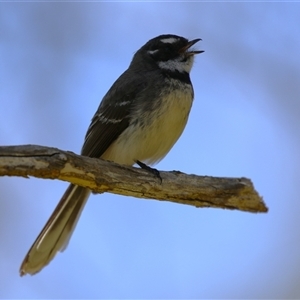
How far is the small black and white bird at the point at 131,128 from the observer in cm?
514

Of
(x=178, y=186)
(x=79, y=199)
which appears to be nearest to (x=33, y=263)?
(x=79, y=199)

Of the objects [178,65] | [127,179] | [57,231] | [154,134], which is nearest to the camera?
[127,179]

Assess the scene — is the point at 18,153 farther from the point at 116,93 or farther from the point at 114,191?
Answer: the point at 116,93

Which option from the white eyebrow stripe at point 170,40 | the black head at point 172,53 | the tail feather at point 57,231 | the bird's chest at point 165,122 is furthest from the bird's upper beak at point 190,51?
the tail feather at point 57,231

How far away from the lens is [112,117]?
212 inches

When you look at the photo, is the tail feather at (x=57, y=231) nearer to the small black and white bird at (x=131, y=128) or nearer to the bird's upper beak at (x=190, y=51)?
the small black and white bird at (x=131, y=128)

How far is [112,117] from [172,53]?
3.23 ft

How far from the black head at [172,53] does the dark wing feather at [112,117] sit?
0.35 m

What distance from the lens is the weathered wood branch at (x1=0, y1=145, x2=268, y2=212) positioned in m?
3.74

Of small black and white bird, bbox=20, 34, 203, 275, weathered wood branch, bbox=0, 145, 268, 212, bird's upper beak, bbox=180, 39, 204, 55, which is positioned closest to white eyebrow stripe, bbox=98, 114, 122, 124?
small black and white bird, bbox=20, 34, 203, 275

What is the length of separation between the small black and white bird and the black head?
1 cm

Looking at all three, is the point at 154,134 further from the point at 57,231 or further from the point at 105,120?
the point at 57,231

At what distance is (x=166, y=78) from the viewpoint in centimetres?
546

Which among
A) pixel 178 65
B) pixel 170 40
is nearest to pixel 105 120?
pixel 178 65
